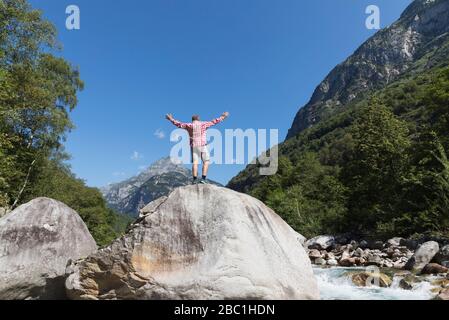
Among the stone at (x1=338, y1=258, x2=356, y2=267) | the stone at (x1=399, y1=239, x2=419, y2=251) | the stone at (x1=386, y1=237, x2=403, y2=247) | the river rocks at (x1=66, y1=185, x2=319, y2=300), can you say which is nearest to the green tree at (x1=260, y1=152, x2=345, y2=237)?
the stone at (x1=386, y1=237, x2=403, y2=247)

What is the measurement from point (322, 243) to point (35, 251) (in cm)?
3009

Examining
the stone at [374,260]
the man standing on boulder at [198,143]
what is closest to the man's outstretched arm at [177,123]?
the man standing on boulder at [198,143]

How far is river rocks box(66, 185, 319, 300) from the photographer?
28.6 ft

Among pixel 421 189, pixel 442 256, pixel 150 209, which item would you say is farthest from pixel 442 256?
pixel 150 209

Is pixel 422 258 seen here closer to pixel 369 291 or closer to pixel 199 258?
pixel 369 291

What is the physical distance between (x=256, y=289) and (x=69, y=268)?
5.35 metres

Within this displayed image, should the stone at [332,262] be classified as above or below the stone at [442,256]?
below

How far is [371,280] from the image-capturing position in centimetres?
1800

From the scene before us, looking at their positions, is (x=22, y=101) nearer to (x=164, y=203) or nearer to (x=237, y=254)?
(x=164, y=203)

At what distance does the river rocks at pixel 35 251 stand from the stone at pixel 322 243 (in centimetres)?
2825

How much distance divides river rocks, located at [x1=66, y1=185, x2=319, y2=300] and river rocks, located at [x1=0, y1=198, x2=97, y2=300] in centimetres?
161

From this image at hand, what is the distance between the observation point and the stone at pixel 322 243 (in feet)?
120

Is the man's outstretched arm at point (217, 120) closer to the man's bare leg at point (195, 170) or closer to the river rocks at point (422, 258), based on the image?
the man's bare leg at point (195, 170)

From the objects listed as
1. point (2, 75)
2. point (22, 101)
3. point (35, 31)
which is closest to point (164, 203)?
point (2, 75)
